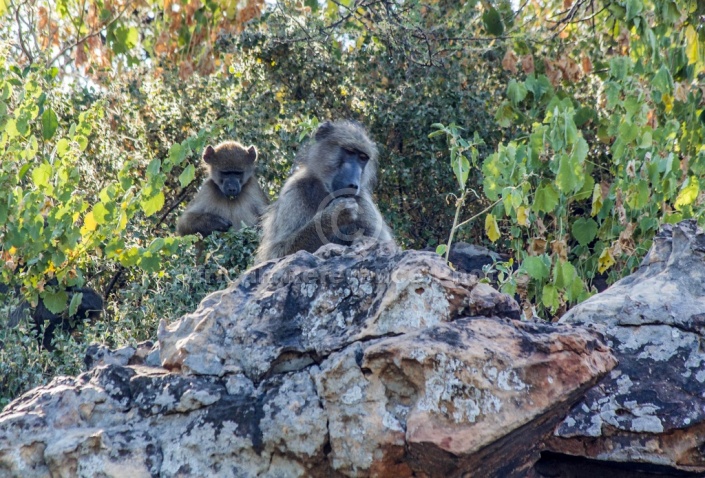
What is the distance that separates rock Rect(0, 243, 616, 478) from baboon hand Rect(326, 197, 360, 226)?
2.26 m

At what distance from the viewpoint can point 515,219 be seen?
432 cm

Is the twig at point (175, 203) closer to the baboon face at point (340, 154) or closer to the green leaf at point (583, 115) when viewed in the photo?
the baboon face at point (340, 154)

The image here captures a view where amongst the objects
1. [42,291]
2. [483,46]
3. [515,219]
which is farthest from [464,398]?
[483,46]

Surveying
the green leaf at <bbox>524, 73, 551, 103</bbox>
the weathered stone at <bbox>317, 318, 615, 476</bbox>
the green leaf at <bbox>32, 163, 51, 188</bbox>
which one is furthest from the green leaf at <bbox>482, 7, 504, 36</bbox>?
the weathered stone at <bbox>317, 318, 615, 476</bbox>

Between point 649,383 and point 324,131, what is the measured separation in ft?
10.6

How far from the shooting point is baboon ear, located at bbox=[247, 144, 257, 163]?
6418 mm

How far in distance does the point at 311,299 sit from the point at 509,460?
656 millimetres

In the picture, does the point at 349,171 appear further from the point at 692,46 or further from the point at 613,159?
the point at 692,46

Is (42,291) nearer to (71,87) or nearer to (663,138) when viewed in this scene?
(71,87)

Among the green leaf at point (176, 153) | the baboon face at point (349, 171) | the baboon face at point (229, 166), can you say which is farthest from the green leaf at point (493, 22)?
the green leaf at point (176, 153)

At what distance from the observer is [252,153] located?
21.7 feet

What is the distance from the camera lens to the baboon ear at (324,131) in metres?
5.27

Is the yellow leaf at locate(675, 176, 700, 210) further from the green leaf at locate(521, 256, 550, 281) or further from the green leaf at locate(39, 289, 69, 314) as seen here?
the green leaf at locate(39, 289, 69, 314)

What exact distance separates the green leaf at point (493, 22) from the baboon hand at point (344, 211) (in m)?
1.86
